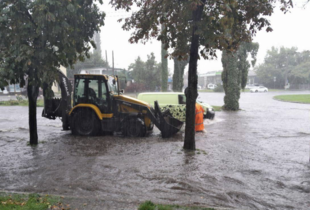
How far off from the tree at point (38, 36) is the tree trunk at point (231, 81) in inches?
678

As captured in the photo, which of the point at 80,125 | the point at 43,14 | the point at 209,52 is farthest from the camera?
the point at 80,125

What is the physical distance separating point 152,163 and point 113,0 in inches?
196

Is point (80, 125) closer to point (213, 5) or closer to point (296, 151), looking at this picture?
point (213, 5)

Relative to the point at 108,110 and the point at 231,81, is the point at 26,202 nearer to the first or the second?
the point at 108,110

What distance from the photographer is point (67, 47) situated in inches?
334

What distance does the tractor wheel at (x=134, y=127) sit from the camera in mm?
11898

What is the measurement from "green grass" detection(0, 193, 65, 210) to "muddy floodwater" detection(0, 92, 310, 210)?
1.91 feet

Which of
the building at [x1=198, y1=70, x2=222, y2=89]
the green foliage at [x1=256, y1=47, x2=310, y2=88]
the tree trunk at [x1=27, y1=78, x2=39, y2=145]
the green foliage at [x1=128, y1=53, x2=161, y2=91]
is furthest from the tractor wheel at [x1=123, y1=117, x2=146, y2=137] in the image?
the building at [x1=198, y1=70, x2=222, y2=89]

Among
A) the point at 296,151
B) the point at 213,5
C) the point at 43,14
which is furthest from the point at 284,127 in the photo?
the point at 43,14

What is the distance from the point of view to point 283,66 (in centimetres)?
8319

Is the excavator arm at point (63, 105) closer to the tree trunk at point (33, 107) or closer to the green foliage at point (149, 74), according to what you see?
the tree trunk at point (33, 107)

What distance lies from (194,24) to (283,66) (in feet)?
273

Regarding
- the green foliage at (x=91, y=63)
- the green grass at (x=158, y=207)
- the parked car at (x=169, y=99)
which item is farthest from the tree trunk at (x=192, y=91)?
the green foliage at (x=91, y=63)

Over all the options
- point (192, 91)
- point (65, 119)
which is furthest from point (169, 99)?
point (192, 91)
